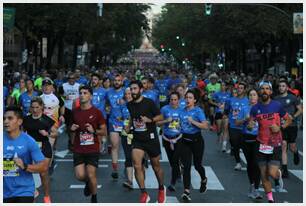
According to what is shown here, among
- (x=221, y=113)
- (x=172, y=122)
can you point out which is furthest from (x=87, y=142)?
(x=221, y=113)

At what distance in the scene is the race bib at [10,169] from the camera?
610 cm

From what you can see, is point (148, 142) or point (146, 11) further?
point (146, 11)

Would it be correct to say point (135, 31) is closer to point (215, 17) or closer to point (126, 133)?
point (215, 17)

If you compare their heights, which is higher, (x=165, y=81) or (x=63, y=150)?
(x=165, y=81)

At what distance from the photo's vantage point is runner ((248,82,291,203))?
8.79 m

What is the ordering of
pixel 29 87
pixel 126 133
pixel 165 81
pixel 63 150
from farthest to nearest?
pixel 165 81 → pixel 63 150 → pixel 29 87 → pixel 126 133

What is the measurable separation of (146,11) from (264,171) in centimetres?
4748

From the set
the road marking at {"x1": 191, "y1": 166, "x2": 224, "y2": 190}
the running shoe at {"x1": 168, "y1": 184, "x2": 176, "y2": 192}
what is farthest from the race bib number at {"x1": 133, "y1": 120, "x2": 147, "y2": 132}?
the road marking at {"x1": 191, "y1": 166, "x2": 224, "y2": 190}

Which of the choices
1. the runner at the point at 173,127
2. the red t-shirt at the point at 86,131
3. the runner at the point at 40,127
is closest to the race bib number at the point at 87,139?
the red t-shirt at the point at 86,131

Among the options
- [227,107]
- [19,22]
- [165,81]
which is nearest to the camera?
[227,107]

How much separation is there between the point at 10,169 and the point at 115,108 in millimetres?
6076

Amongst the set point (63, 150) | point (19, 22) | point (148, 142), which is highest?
point (19, 22)

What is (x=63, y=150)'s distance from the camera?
595 inches

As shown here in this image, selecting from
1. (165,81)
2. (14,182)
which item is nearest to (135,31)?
(165,81)
